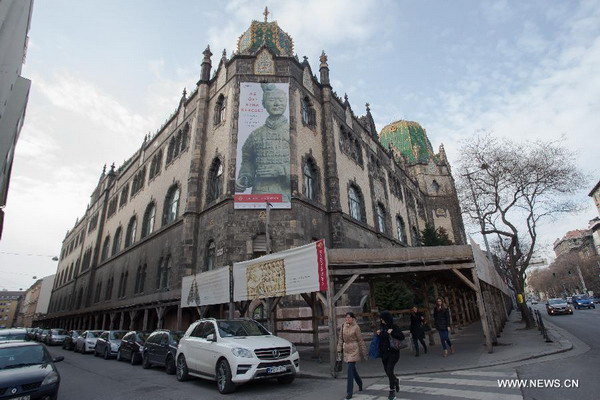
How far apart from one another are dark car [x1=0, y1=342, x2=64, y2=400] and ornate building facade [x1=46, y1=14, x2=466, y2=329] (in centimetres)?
794

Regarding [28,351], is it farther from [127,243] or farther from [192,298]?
[127,243]

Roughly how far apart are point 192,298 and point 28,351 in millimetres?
7955

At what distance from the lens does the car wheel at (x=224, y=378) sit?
7.14 m

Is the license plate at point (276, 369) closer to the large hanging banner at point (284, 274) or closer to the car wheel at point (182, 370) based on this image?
the large hanging banner at point (284, 274)

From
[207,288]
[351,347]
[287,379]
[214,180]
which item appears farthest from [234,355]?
[214,180]

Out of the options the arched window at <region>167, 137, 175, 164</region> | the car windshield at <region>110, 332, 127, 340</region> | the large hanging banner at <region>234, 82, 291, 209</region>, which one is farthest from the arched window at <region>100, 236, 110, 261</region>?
the large hanging banner at <region>234, 82, 291, 209</region>

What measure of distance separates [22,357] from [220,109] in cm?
1792

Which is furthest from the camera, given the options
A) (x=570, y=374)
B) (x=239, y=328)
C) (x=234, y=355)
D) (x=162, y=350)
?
(x=162, y=350)

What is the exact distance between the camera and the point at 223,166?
1914 cm

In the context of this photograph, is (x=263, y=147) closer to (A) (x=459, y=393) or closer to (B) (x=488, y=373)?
(B) (x=488, y=373)

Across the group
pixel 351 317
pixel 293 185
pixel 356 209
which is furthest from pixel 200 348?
pixel 356 209

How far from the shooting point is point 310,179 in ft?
67.8

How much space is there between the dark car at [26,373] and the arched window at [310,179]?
46.9ft

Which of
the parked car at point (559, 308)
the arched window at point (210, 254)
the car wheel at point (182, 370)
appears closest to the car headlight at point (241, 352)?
the car wheel at point (182, 370)
